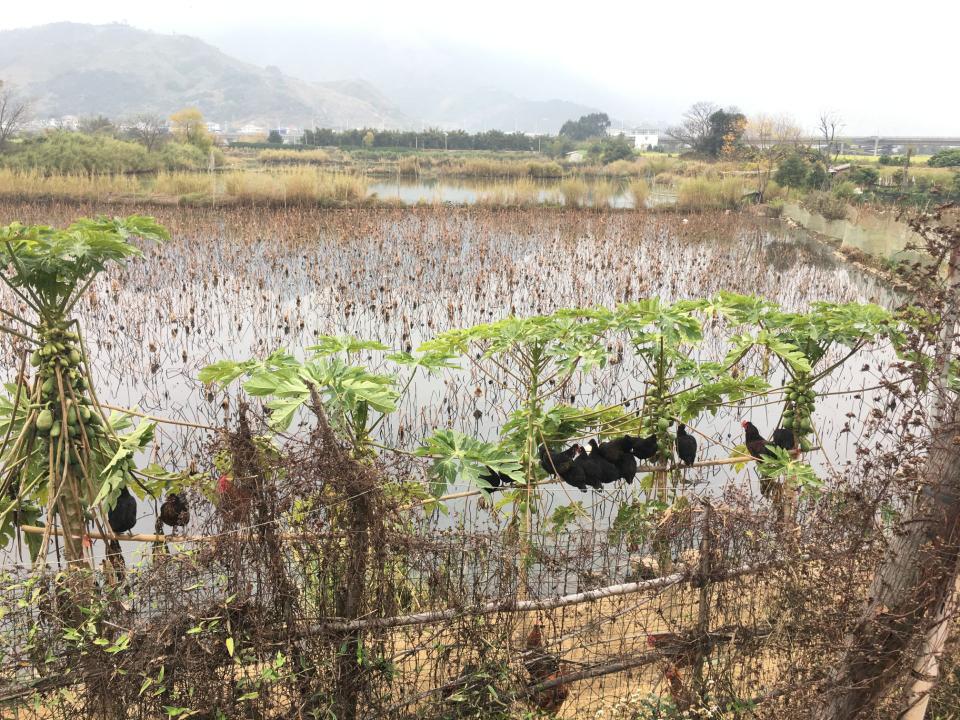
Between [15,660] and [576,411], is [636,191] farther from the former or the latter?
[15,660]

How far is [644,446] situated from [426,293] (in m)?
7.78

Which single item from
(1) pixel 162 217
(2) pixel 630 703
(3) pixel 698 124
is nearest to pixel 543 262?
(1) pixel 162 217

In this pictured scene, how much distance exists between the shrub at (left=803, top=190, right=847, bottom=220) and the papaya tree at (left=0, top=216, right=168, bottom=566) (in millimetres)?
20352

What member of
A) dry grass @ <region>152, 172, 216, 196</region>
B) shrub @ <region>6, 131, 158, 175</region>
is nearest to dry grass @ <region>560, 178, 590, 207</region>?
dry grass @ <region>152, 172, 216, 196</region>

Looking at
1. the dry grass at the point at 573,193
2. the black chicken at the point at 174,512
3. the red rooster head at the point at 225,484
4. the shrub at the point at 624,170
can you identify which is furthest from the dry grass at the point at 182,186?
the shrub at the point at 624,170

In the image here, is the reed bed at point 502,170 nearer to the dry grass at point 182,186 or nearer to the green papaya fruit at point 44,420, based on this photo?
the dry grass at point 182,186

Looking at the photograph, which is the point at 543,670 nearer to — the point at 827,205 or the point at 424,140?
the point at 827,205

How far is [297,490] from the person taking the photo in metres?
2.96

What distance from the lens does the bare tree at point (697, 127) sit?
1895 inches

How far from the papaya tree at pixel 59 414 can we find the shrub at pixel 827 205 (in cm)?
2035

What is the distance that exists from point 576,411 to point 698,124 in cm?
5434

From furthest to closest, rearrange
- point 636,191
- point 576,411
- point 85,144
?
point 85,144, point 636,191, point 576,411

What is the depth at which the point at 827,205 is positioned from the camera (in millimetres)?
21125

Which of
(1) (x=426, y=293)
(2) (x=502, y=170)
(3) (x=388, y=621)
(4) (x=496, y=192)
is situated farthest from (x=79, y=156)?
(3) (x=388, y=621)
